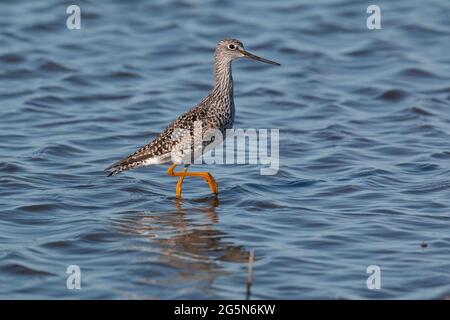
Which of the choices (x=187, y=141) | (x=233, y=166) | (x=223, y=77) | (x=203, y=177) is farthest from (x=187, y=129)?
(x=233, y=166)

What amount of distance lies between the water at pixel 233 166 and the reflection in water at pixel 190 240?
3 cm

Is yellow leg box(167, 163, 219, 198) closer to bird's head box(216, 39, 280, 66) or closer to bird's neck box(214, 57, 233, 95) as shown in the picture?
bird's neck box(214, 57, 233, 95)

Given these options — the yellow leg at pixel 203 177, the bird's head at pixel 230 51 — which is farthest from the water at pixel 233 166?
the bird's head at pixel 230 51

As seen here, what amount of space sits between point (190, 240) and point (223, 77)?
2852 mm

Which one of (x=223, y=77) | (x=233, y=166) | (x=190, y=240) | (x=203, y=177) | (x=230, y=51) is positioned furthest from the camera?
(x=233, y=166)

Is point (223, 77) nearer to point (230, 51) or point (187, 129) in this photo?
point (230, 51)

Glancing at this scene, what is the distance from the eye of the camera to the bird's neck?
11921mm

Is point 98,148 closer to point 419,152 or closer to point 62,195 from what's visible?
point 62,195

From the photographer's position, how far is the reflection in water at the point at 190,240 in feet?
29.9

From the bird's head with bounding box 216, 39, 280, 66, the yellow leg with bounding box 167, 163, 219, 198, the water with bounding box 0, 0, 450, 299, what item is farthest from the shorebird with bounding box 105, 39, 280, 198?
the bird's head with bounding box 216, 39, 280, 66

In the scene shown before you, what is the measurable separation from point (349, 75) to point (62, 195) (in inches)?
305

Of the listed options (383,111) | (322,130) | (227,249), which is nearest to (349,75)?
(383,111)

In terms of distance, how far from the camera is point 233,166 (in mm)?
13039
